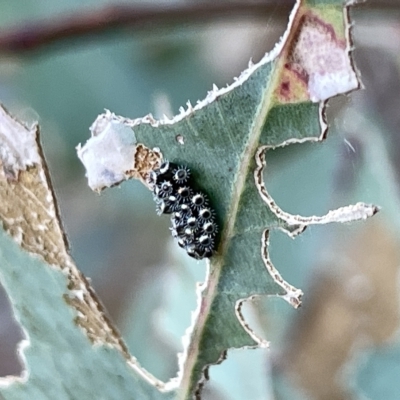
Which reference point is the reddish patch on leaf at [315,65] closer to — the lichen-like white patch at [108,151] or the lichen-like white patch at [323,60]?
the lichen-like white patch at [323,60]

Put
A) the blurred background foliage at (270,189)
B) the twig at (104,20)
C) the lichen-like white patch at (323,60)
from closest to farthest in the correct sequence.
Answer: the lichen-like white patch at (323,60) → the blurred background foliage at (270,189) → the twig at (104,20)

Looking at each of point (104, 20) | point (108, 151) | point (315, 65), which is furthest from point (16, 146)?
point (104, 20)

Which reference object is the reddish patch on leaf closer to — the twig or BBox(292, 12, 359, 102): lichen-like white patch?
BBox(292, 12, 359, 102): lichen-like white patch

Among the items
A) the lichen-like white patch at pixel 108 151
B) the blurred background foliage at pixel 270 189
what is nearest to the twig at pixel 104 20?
the blurred background foliage at pixel 270 189

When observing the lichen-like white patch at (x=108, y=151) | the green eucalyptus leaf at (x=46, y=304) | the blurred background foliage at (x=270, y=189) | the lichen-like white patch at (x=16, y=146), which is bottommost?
the green eucalyptus leaf at (x=46, y=304)

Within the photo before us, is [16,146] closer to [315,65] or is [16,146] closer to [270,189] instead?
[315,65]

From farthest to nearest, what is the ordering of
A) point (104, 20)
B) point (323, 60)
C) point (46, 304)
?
1. point (104, 20)
2. point (46, 304)
3. point (323, 60)
